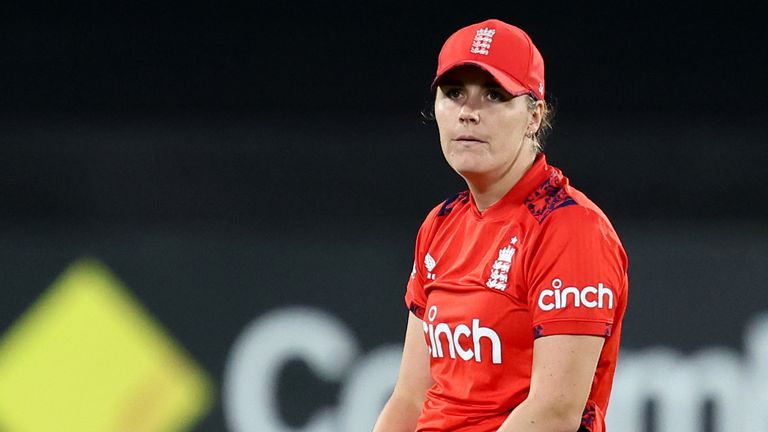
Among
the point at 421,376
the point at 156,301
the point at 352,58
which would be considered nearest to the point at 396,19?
the point at 352,58

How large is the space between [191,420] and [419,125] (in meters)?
1.15

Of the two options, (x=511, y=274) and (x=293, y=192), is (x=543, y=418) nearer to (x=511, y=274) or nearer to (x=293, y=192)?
(x=511, y=274)

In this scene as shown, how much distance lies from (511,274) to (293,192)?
6.84 feet

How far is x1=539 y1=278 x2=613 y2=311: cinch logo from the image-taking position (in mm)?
1898

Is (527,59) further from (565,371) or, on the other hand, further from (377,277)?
(377,277)

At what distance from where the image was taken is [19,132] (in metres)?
4.09

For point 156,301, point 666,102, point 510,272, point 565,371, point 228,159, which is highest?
point 666,102

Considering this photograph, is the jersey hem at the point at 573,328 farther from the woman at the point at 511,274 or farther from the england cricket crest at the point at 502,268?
the england cricket crest at the point at 502,268

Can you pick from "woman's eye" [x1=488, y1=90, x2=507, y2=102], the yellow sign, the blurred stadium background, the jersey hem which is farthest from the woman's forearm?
the yellow sign

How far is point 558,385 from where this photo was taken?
1894mm

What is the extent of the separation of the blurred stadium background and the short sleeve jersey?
5.73 feet

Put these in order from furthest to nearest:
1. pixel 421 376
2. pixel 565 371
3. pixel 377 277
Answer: pixel 377 277 < pixel 421 376 < pixel 565 371

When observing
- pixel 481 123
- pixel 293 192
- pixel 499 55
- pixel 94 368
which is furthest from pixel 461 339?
pixel 94 368

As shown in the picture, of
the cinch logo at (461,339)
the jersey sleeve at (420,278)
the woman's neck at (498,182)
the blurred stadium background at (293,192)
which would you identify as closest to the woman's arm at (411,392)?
the jersey sleeve at (420,278)
